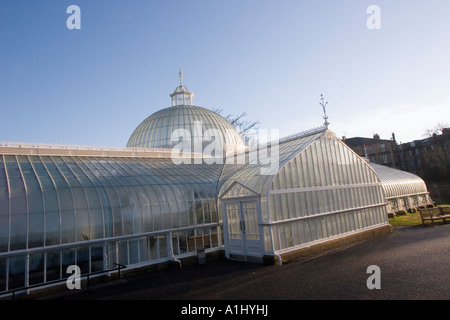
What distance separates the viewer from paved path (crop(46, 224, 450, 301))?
9367mm

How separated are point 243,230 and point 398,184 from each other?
23865 mm

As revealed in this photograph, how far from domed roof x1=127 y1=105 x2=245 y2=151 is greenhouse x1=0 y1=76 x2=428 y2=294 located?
3.42 m

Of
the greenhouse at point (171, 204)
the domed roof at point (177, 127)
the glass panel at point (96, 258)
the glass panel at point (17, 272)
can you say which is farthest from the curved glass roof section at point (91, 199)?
the domed roof at point (177, 127)

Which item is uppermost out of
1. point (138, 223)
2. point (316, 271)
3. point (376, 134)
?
point (376, 134)

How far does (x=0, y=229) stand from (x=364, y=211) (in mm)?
18669

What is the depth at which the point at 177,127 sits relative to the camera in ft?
80.4

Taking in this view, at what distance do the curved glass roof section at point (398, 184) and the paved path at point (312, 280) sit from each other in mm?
16067

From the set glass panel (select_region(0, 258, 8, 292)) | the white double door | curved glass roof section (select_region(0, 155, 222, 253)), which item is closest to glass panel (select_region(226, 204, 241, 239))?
the white double door

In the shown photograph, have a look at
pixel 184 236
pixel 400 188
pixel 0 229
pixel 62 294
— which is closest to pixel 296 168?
pixel 184 236

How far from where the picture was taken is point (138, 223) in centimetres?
1338

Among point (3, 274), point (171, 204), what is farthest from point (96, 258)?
point (171, 204)

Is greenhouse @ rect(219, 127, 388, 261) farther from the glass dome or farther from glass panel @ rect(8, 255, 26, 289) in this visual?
glass panel @ rect(8, 255, 26, 289)

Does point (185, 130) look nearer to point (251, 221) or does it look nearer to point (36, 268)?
point (251, 221)
